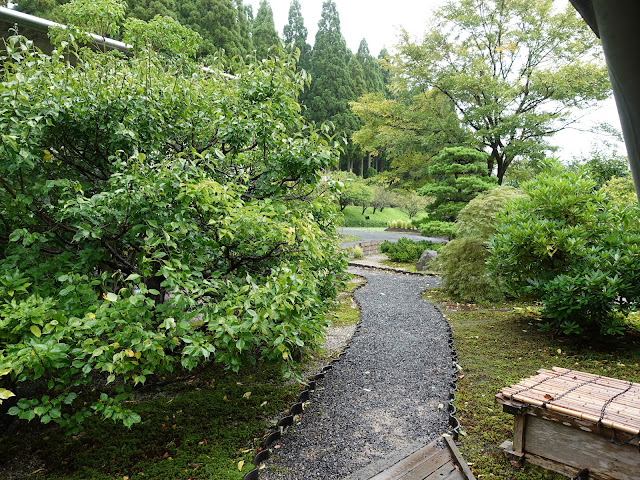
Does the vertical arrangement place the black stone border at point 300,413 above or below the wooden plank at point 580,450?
below

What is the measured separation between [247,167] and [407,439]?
300 centimetres

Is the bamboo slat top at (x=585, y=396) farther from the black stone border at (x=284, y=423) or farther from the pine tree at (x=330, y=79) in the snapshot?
the pine tree at (x=330, y=79)

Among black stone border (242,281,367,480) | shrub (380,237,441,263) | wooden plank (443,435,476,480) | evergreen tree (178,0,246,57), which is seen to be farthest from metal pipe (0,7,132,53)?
evergreen tree (178,0,246,57)

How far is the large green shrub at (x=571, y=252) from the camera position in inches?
199

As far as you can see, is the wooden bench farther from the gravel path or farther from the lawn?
the lawn

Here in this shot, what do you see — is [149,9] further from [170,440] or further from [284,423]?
[284,423]

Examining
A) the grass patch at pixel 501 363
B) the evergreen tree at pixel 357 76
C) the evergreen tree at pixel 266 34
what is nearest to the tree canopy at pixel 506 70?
the grass patch at pixel 501 363

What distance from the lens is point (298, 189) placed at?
4.04 m

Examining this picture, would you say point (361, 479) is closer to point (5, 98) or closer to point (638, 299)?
point (5, 98)

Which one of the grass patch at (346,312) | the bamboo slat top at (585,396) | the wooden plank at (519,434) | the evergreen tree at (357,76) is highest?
the evergreen tree at (357,76)

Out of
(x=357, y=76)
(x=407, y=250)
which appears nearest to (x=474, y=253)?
(x=407, y=250)

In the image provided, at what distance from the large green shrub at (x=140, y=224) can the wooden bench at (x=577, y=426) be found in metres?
1.76

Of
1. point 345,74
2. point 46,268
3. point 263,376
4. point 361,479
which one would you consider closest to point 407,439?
point 361,479

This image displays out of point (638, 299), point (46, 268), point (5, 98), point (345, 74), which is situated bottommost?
point (638, 299)
